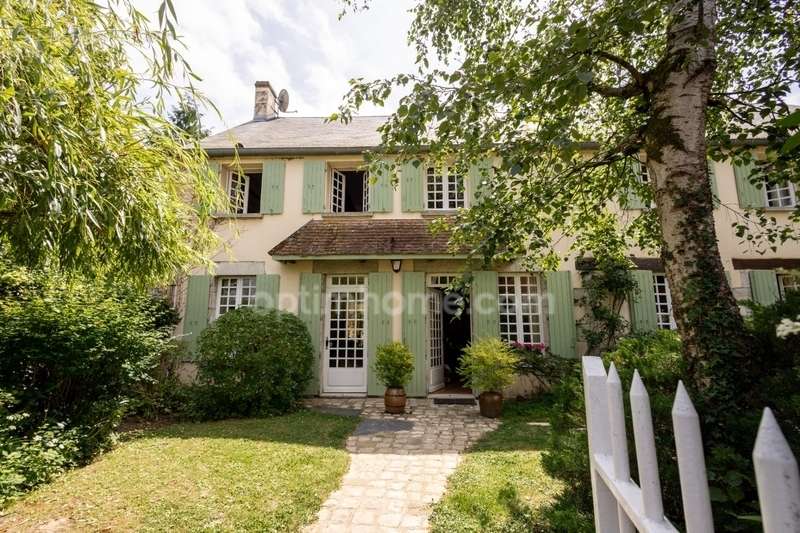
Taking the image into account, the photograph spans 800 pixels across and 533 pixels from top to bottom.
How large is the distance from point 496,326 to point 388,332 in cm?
228

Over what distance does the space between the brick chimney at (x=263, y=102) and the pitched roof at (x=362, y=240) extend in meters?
5.98

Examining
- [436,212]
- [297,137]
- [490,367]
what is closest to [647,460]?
[490,367]

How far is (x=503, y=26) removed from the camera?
398 centimetres

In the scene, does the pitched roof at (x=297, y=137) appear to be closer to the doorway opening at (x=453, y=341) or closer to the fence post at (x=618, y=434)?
the doorway opening at (x=453, y=341)

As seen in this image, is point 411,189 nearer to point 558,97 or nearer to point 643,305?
point 643,305

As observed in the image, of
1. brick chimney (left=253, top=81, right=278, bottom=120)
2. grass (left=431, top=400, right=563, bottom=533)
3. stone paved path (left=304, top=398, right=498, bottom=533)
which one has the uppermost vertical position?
brick chimney (left=253, top=81, right=278, bottom=120)

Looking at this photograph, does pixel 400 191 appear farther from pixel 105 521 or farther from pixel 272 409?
pixel 105 521

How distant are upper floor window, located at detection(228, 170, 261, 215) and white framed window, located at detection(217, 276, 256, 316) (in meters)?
1.61

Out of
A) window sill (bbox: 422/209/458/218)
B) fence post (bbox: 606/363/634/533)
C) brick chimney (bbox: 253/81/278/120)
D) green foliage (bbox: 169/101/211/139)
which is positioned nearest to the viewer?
fence post (bbox: 606/363/634/533)

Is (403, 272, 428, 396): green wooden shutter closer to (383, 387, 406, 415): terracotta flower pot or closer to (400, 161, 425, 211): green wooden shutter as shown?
(383, 387, 406, 415): terracotta flower pot

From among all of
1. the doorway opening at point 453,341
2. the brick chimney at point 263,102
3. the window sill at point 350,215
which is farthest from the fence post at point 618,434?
the brick chimney at point 263,102

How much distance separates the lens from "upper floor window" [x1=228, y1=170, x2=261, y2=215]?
31.7 ft

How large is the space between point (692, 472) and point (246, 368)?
701 centimetres

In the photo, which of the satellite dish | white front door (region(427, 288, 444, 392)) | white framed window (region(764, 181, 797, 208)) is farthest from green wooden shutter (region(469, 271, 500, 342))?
the satellite dish
